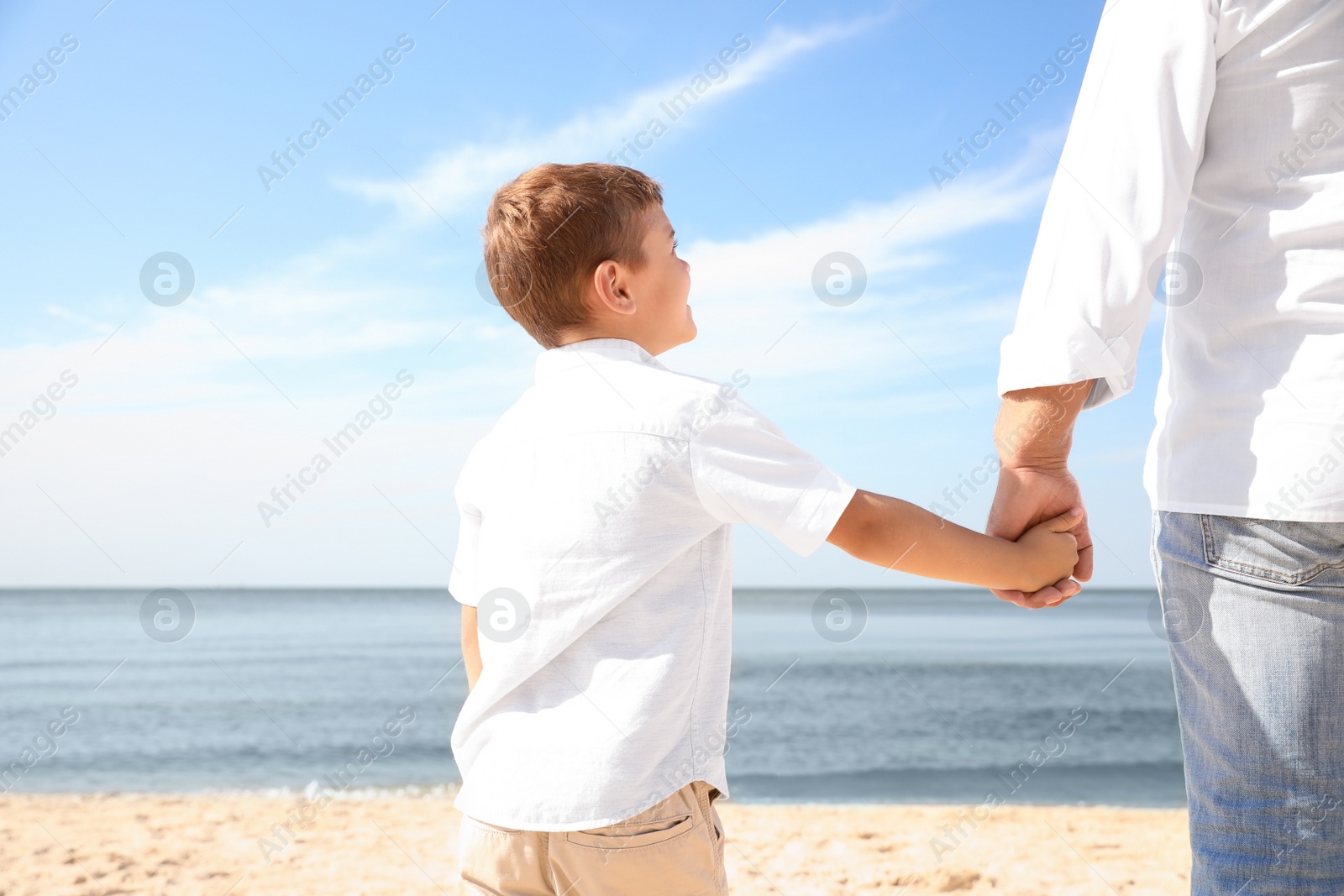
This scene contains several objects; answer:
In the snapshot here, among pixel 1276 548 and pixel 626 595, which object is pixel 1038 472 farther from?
pixel 626 595

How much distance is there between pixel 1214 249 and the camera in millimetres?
1155

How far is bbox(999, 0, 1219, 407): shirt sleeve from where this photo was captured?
1.13 m

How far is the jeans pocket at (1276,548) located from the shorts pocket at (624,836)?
2.80 ft

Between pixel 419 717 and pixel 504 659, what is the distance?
13.4 metres

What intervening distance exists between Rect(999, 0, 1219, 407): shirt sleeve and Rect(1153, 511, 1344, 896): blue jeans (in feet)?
0.91

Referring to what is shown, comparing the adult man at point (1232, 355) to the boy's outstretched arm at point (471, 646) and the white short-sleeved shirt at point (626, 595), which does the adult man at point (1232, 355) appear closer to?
the white short-sleeved shirt at point (626, 595)

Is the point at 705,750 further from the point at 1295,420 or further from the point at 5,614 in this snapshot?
the point at 5,614

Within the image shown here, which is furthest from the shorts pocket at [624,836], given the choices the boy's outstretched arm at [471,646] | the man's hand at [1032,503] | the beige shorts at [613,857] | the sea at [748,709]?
Result: the sea at [748,709]

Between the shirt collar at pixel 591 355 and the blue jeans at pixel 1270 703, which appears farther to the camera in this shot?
the shirt collar at pixel 591 355

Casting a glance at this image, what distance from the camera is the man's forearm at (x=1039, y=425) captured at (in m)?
1.24

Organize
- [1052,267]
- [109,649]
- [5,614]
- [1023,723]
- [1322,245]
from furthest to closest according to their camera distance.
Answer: [5,614] < [109,649] < [1023,723] < [1052,267] < [1322,245]

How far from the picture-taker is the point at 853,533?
1311mm

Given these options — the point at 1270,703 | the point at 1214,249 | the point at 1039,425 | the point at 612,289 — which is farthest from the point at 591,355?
the point at 1270,703

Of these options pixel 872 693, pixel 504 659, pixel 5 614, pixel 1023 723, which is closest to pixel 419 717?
pixel 872 693
